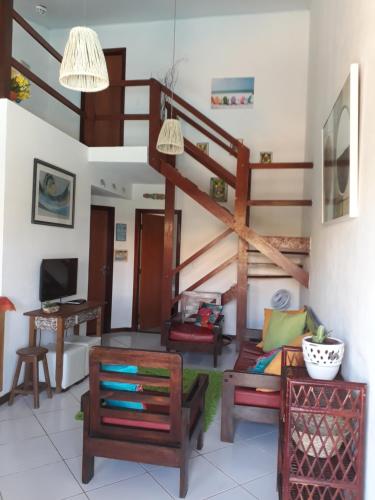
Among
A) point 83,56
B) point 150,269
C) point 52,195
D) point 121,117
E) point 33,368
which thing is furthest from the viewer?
point 150,269

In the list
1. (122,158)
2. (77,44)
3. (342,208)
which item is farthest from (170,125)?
(342,208)

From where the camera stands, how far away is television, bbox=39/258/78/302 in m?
3.97

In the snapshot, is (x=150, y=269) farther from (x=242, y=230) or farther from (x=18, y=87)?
(x=18, y=87)

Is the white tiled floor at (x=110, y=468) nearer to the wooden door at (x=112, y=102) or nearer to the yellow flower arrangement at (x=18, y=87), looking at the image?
the yellow flower arrangement at (x=18, y=87)

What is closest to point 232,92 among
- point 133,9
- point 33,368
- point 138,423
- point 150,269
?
point 133,9

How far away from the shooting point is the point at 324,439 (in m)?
1.77

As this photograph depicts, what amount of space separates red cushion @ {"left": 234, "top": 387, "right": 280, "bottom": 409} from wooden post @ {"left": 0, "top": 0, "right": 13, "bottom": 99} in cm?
331

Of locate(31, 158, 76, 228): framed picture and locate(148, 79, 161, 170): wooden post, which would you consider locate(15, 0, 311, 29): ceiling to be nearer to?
locate(148, 79, 161, 170): wooden post

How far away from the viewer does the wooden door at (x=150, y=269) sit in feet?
21.8

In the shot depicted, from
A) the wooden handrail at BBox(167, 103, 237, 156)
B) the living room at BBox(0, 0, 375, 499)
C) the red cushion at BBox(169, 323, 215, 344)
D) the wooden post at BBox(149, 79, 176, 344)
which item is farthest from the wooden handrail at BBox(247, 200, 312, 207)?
the red cushion at BBox(169, 323, 215, 344)

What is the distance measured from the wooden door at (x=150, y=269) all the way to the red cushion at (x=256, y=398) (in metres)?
3.94

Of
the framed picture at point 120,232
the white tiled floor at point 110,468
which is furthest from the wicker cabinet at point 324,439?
the framed picture at point 120,232

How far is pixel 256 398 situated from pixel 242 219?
2.72 meters

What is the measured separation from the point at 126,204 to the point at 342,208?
4.73 metres
